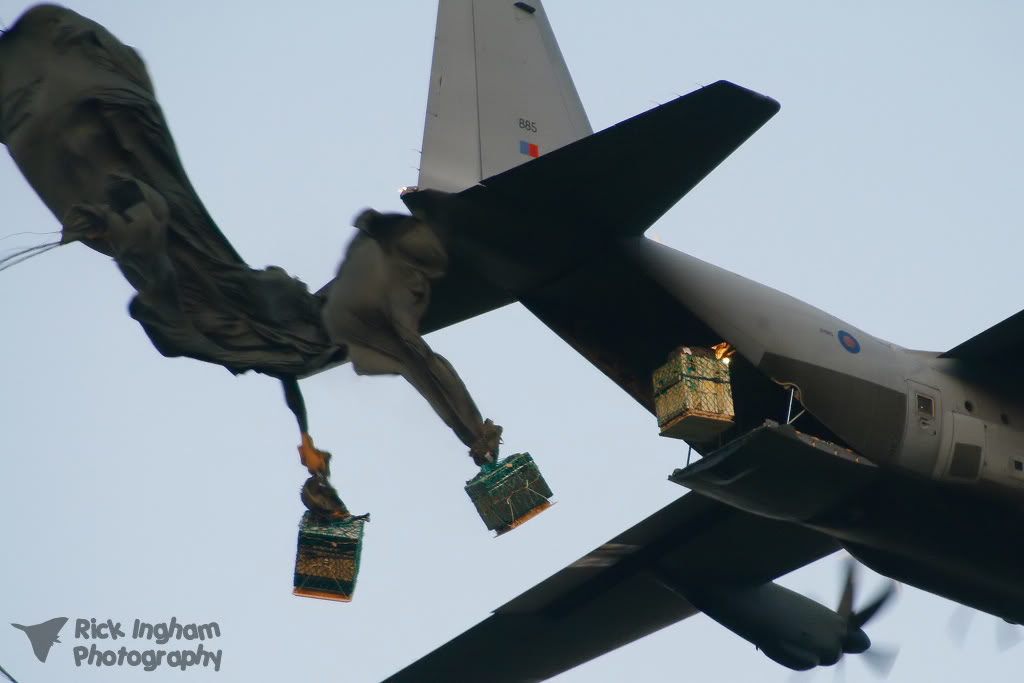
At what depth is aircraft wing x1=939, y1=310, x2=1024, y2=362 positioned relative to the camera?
47.2ft

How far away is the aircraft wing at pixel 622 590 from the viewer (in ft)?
55.1

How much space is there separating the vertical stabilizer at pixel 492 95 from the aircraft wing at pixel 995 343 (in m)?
5.11

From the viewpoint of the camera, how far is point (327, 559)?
11.3 metres

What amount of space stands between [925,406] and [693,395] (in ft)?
10.5

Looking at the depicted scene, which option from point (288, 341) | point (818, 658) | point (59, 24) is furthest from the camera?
point (818, 658)

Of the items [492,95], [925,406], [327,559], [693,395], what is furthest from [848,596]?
[327,559]

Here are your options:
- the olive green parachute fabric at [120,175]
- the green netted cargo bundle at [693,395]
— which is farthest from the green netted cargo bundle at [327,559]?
the green netted cargo bundle at [693,395]

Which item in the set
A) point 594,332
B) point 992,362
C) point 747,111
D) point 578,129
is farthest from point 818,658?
point 747,111

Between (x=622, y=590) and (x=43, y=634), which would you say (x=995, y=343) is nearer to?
(x=622, y=590)

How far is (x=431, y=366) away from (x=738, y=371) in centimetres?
414

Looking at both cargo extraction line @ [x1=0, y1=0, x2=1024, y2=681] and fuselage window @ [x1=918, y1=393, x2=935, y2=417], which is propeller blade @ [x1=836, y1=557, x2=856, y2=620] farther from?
fuselage window @ [x1=918, y1=393, x2=935, y2=417]

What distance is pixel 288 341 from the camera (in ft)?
37.7

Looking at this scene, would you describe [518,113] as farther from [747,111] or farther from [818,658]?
[818,658]

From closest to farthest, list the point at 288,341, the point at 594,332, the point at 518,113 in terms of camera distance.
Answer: the point at 288,341 → the point at 594,332 → the point at 518,113
